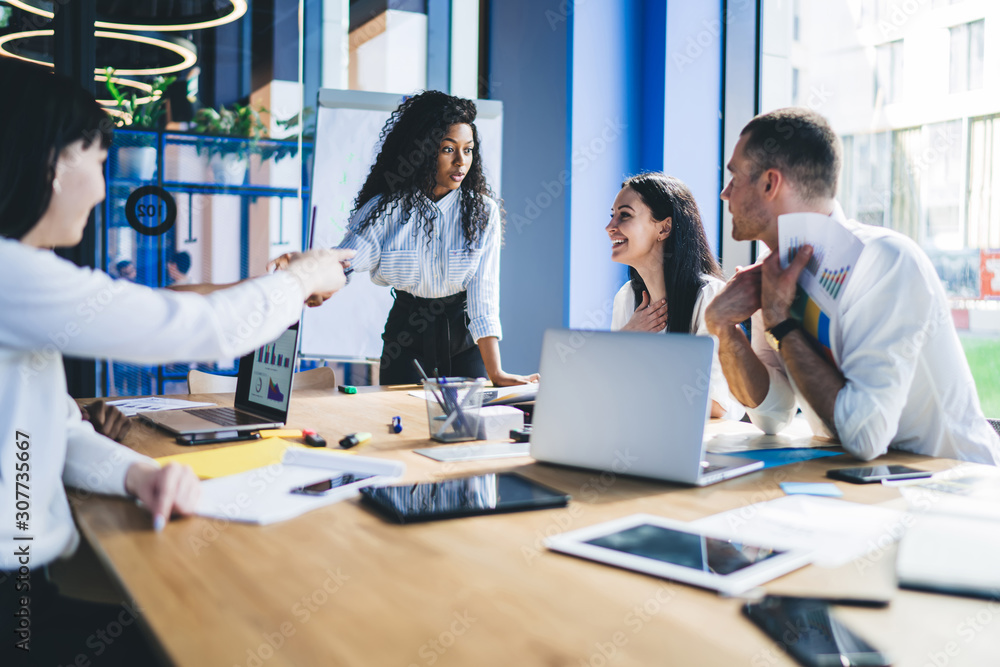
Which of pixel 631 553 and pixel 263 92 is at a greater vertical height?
pixel 263 92

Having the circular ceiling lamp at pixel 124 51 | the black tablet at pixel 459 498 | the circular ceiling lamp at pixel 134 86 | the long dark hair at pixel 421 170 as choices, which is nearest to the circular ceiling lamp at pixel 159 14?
the circular ceiling lamp at pixel 124 51

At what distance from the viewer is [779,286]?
167 centimetres

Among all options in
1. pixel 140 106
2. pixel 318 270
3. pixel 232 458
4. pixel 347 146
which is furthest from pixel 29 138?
pixel 140 106

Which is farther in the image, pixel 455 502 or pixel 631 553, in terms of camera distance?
pixel 455 502

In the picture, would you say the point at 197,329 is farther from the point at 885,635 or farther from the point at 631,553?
the point at 885,635

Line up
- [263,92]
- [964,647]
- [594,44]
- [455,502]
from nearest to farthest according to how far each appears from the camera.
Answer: [964,647] → [455,502] → [594,44] → [263,92]

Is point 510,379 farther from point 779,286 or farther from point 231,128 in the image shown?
point 231,128

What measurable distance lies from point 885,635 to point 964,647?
0.20ft

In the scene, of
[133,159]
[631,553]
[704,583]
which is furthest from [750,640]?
[133,159]

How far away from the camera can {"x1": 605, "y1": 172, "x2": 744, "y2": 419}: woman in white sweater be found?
2459 mm

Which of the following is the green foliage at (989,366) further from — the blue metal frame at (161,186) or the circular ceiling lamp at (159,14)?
the circular ceiling lamp at (159,14)

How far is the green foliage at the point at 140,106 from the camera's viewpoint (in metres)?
4.16

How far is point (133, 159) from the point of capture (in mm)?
4230

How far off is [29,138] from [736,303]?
4.63 ft
